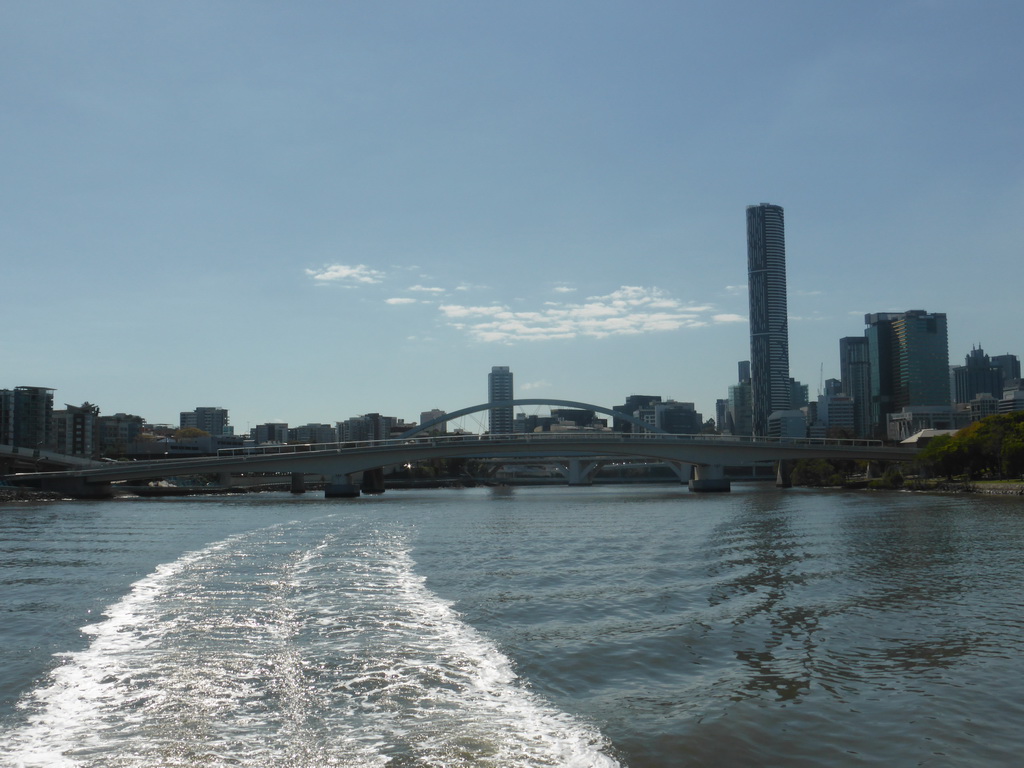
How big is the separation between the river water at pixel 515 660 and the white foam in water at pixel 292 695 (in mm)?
42

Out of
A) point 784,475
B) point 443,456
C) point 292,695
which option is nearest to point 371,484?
point 443,456

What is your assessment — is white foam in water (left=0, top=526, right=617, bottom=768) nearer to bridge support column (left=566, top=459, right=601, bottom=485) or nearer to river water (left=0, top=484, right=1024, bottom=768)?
river water (left=0, top=484, right=1024, bottom=768)

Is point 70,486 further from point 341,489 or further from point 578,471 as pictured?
point 578,471

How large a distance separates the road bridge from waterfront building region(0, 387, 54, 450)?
3886 inches

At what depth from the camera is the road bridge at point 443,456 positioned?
92938 millimetres

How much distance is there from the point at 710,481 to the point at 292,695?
9229 centimetres

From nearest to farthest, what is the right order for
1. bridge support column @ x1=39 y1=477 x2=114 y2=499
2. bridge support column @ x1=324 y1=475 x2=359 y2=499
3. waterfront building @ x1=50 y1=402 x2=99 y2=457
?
bridge support column @ x1=39 y1=477 x2=114 y2=499 < bridge support column @ x1=324 y1=475 x2=359 y2=499 < waterfront building @ x1=50 y1=402 x2=99 y2=457

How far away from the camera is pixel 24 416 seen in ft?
606

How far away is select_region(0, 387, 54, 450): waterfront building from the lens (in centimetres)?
18200

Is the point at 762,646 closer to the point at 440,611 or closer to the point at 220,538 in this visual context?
the point at 440,611

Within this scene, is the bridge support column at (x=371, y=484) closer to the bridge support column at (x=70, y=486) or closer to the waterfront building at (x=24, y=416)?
the bridge support column at (x=70, y=486)

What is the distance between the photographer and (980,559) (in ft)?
88.1

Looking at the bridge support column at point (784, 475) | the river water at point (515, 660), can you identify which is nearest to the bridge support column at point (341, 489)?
the bridge support column at point (784, 475)

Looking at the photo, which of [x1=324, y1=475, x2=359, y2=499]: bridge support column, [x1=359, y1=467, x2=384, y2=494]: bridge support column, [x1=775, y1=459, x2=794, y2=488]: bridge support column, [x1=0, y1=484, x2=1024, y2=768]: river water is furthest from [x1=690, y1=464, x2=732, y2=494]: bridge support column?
[x1=0, y1=484, x2=1024, y2=768]: river water
